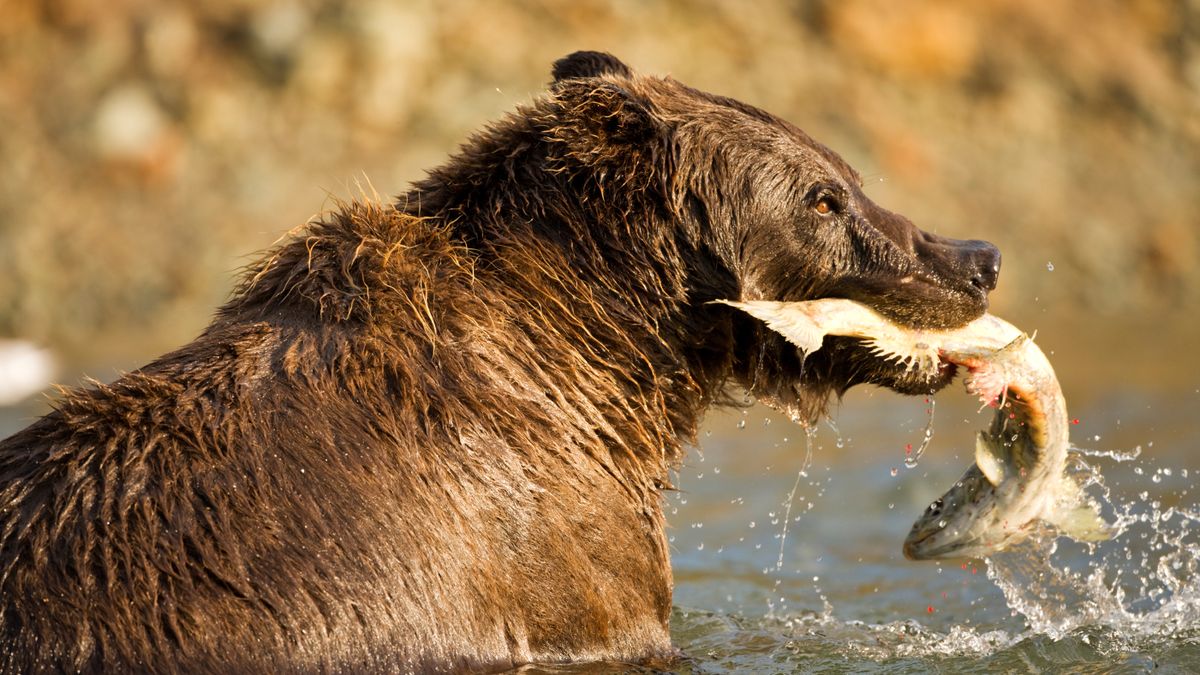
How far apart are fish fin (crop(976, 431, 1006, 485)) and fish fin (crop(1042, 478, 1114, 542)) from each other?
23 centimetres

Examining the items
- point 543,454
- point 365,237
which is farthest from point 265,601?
point 365,237

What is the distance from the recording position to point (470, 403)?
483 cm

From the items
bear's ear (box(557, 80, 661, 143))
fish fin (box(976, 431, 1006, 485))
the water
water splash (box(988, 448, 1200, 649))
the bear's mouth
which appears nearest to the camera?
bear's ear (box(557, 80, 661, 143))

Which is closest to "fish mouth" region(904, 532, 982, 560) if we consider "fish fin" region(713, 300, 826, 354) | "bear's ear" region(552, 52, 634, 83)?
"fish fin" region(713, 300, 826, 354)

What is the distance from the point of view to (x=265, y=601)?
4.31m

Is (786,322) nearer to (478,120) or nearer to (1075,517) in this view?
(1075,517)

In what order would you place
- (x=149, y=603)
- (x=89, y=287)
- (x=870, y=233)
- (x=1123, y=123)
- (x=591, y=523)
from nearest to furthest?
(x=149, y=603) → (x=591, y=523) → (x=870, y=233) → (x=89, y=287) → (x=1123, y=123)

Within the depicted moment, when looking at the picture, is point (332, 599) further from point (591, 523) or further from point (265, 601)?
point (591, 523)

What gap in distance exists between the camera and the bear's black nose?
5.51 meters

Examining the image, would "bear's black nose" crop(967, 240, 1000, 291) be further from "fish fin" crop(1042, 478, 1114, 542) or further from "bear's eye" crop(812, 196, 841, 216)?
"fish fin" crop(1042, 478, 1114, 542)

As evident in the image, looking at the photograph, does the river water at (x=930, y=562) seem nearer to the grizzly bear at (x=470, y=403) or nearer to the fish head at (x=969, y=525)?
the fish head at (x=969, y=525)

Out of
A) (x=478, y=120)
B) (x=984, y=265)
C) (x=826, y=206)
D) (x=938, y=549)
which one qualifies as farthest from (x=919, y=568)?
(x=478, y=120)

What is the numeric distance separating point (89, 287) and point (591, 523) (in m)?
11.0

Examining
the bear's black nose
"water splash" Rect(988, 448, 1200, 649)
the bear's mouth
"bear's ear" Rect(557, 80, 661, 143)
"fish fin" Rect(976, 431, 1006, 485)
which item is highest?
"bear's ear" Rect(557, 80, 661, 143)
